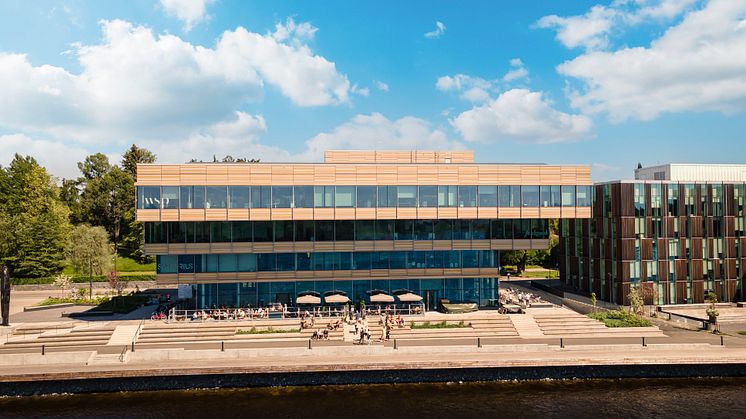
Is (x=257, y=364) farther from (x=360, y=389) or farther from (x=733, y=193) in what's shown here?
(x=733, y=193)

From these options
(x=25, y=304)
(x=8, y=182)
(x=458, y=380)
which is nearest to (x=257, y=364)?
(x=458, y=380)

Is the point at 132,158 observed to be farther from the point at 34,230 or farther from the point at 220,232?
the point at 220,232

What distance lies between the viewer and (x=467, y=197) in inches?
2147

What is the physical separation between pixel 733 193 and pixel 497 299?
36320 mm

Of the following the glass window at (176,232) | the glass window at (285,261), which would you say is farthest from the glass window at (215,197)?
the glass window at (285,261)

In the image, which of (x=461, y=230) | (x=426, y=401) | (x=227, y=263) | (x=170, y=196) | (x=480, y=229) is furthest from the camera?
(x=480, y=229)

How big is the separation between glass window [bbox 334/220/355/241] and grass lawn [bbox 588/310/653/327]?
2691cm

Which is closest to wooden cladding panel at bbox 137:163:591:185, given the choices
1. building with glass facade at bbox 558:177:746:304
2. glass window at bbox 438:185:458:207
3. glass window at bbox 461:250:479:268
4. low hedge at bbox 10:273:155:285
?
glass window at bbox 438:185:458:207

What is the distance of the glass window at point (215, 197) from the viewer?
5112cm

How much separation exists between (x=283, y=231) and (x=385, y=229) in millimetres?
10858

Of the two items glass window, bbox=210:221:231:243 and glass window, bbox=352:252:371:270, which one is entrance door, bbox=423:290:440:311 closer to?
glass window, bbox=352:252:371:270

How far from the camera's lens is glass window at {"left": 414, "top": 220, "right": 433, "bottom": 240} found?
182 ft

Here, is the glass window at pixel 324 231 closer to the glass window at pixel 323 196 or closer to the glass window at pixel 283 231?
the glass window at pixel 323 196

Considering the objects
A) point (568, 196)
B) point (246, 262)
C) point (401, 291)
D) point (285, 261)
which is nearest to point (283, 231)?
point (285, 261)
